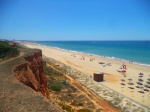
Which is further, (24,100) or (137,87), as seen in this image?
(137,87)

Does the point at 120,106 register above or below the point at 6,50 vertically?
below

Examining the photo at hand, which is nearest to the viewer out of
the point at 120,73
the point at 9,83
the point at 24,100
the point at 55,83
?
the point at 24,100

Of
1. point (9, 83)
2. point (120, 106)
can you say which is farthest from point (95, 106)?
point (9, 83)

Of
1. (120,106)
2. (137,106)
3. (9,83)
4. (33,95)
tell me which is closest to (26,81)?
(9,83)

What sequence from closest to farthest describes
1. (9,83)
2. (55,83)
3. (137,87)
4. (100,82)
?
(9,83), (55,83), (137,87), (100,82)

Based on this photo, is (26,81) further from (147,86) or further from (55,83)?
(147,86)

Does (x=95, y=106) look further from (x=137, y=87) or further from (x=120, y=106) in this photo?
A: (x=137, y=87)

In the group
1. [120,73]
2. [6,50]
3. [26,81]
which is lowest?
[120,73]

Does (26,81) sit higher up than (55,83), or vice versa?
(26,81)

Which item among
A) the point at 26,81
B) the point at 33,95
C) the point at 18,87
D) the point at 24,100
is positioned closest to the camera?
the point at 24,100
